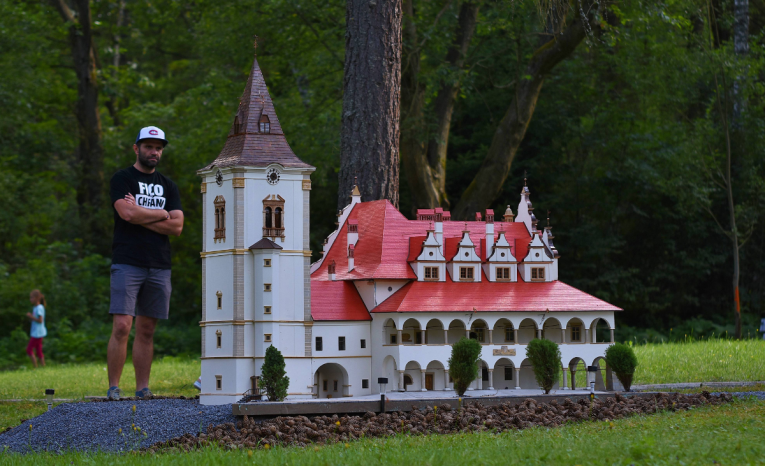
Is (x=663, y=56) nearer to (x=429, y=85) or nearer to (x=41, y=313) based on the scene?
(x=429, y=85)

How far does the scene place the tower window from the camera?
1461 centimetres

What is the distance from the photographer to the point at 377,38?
1897 cm

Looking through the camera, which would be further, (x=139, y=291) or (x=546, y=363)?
(x=139, y=291)

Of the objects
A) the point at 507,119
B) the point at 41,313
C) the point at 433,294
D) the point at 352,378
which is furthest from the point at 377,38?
the point at 41,313

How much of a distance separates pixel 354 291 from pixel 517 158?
19.6m

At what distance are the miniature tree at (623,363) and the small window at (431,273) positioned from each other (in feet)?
10.3

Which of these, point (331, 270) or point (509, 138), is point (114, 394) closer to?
point (331, 270)

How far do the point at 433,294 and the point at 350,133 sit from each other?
522cm

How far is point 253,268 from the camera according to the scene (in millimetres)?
14273

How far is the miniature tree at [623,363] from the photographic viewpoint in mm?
14633

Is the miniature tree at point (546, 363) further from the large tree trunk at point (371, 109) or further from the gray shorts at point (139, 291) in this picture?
the large tree trunk at point (371, 109)

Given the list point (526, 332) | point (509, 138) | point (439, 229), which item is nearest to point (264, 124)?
point (439, 229)

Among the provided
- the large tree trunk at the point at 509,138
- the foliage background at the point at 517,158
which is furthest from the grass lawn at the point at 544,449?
the foliage background at the point at 517,158

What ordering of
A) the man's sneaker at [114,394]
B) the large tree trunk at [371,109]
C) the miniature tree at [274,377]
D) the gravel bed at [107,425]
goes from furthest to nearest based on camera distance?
the large tree trunk at [371,109] → the man's sneaker at [114,394] → the miniature tree at [274,377] → the gravel bed at [107,425]
